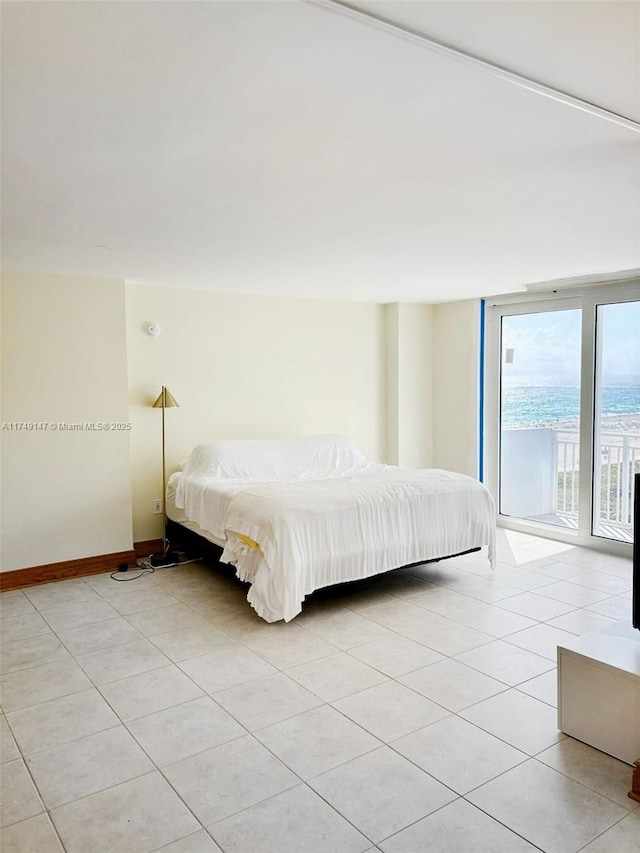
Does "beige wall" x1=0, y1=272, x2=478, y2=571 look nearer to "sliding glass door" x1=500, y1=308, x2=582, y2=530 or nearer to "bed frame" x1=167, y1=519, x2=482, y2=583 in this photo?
"bed frame" x1=167, y1=519, x2=482, y2=583

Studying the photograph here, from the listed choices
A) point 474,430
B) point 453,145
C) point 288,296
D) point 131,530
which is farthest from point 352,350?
point 453,145

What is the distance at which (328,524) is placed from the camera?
393 centimetres

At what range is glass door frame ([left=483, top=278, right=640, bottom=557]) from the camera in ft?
17.3

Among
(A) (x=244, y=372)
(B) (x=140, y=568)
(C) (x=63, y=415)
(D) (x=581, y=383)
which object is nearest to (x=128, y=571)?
(B) (x=140, y=568)

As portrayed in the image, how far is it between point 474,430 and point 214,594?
3.36m

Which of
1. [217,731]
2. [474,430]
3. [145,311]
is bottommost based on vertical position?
[217,731]

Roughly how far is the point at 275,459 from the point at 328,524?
1.60 metres

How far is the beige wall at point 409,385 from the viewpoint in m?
6.62

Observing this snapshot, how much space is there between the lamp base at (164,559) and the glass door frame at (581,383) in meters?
3.25

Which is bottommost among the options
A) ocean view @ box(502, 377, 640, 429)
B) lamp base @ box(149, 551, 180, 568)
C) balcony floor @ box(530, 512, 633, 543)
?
lamp base @ box(149, 551, 180, 568)

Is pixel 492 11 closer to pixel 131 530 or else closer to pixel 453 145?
pixel 453 145

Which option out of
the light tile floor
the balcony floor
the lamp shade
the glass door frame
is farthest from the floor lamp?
the balcony floor

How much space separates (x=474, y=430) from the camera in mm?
6434

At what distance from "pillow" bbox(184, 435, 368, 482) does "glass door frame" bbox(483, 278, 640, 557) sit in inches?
60.6
